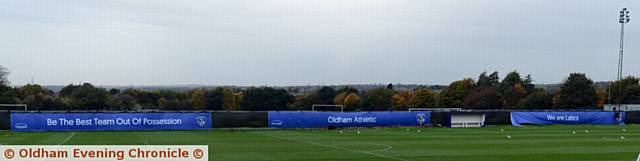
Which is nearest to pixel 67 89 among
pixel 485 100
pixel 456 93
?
pixel 456 93

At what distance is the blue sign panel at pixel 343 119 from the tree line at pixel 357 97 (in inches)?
2330

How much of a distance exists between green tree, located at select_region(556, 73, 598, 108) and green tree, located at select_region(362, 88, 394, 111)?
33173 millimetres

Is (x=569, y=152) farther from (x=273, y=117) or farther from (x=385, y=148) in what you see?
(x=273, y=117)

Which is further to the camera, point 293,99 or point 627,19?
point 293,99

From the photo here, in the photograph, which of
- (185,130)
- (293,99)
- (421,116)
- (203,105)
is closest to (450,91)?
(293,99)

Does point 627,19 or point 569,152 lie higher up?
point 627,19

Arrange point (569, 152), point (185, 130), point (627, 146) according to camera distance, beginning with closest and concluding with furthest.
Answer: point (569, 152) < point (627, 146) < point (185, 130)

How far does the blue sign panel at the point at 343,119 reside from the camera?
1666 inches

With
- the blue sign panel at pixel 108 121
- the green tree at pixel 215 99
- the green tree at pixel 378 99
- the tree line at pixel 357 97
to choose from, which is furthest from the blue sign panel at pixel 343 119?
the green tree at pixel 215 99

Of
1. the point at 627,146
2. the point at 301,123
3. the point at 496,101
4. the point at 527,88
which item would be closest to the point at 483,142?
the point at 627,146

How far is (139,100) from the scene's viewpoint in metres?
142

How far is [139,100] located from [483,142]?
119830 millimetres

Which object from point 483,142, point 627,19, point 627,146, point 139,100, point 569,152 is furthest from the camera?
point 139,100

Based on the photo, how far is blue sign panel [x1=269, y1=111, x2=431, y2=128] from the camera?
4231 centimetres
